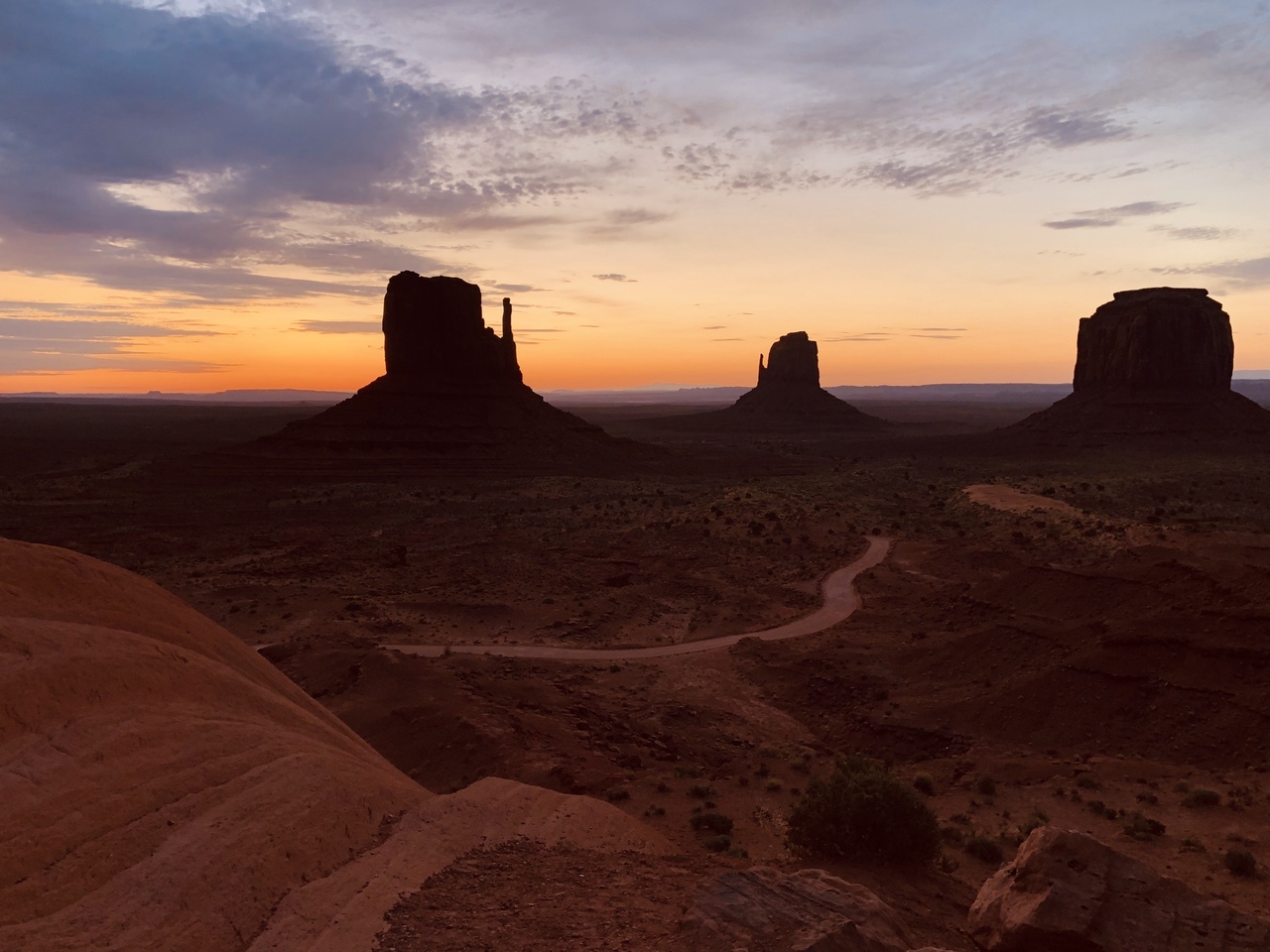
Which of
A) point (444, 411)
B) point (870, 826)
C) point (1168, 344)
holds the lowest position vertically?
point (870, 826)

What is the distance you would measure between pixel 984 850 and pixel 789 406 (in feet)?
525

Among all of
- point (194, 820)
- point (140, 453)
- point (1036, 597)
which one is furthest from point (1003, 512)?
point (140, 453)

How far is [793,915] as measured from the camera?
8.55 m

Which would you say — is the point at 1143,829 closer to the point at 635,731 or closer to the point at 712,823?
the point at 712,823

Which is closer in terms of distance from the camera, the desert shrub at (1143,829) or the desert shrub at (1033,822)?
the desert shrub at (1143,829)

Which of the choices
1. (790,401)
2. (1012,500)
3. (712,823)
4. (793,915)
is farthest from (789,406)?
(793,915)

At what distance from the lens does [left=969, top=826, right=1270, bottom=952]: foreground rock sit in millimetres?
9102

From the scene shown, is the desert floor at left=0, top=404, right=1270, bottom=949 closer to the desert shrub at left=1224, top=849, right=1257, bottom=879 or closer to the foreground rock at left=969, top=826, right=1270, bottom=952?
the desert shrub at left=1224, top=849, right=1257, bottom=879

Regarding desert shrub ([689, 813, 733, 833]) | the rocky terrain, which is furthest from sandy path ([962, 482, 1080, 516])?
desert shrub ([689, 813, 733, 833])

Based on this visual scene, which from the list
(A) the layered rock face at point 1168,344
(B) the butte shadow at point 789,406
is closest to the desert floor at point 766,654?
(A) the layered rock face at point 1168,344

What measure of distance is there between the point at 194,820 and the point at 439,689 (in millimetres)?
12262

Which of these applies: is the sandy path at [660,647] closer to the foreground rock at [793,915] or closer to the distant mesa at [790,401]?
the foreground rock at [793,915]

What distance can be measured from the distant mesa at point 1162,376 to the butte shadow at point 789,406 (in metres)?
51.5

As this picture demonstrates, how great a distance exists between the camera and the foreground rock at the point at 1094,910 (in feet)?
29.9
